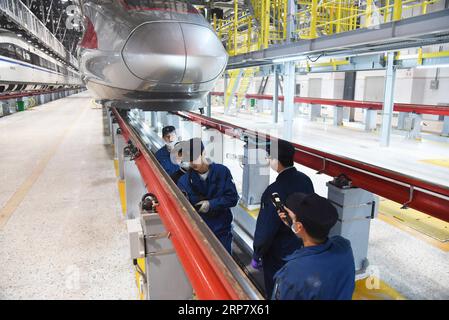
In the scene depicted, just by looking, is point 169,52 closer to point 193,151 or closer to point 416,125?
point 193,151

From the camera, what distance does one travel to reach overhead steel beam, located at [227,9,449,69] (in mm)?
3748

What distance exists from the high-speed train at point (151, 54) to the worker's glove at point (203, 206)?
62.3 inches

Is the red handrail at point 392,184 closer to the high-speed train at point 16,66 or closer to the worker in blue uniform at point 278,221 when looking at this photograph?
the worker in blue uniform at point 278,221

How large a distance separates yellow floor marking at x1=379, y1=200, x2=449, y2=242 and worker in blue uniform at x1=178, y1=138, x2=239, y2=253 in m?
2.41

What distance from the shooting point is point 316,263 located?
4.45 ft

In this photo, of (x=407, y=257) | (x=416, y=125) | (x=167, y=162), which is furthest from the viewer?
(x=416, y=125)

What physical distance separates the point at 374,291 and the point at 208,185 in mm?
1560

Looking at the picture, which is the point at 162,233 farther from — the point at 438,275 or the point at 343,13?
the point at 343,13

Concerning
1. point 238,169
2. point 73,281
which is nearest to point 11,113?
point 238,169

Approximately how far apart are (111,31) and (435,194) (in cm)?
327

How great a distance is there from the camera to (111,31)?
3645mm

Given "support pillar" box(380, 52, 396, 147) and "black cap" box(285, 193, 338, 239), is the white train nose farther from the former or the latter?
"support pillar" box(380, 52, 396, 147)

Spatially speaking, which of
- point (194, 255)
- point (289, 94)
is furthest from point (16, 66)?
point (194, 255)

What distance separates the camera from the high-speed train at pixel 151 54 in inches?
134
